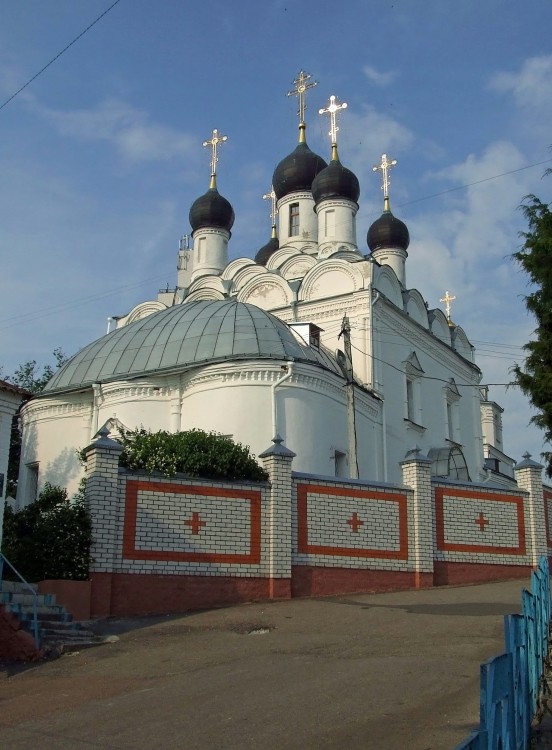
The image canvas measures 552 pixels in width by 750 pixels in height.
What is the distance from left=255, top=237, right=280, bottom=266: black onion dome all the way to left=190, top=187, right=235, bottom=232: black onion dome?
3.11 metres

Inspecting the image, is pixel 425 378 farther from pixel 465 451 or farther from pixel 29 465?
pixel 29 465

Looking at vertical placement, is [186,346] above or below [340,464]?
above

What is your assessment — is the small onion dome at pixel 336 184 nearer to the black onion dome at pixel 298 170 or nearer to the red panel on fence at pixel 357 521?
the black onion dome at pixel 298 170

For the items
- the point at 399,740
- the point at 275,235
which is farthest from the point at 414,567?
the point at 275,235

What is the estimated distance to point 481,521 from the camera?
15.7 m

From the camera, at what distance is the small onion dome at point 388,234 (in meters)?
30.9

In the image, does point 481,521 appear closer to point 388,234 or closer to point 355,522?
point 355,522

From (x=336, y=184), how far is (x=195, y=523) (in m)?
17.7

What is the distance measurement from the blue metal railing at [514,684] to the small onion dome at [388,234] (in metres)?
24.3

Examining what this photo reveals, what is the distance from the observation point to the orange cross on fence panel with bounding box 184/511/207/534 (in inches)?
492

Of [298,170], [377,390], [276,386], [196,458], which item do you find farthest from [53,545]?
[298,170]

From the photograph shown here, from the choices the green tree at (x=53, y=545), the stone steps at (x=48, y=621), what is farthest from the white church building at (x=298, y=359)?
the stone steps at (x=48, y=621)

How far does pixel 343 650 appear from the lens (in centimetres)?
885

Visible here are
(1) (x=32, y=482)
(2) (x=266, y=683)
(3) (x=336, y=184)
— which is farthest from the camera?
(3) (x=336, y=184)
